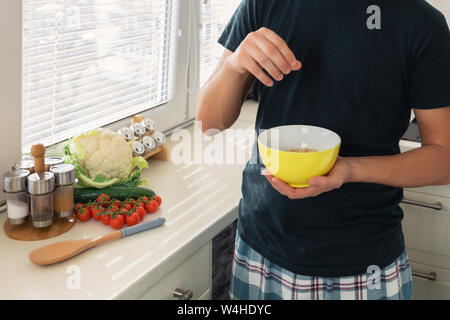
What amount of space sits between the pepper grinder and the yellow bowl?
1.54ft

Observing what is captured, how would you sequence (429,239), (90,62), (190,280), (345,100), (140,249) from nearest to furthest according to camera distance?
1. (345,100)
2. (140,249)
3. (190,280)
4. (90,62)
5. (429,239)

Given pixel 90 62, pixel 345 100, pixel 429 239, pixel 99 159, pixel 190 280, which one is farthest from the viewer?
pixel 429 239

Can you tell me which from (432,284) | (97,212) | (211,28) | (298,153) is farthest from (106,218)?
(432,284)

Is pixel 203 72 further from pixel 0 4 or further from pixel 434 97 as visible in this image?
pixel 434 97

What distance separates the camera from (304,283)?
1.07 m

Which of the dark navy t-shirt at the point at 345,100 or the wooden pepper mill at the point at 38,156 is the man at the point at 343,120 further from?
the wooden pepper mill at the point at 38,156

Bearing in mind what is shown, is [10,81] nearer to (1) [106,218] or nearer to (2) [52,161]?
(2) [52,161]

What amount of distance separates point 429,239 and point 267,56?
3.79 ft

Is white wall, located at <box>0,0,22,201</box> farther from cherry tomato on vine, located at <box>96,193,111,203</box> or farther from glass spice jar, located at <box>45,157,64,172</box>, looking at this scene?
cherry tomato on vine, located at <box>96,193,111,203</box>

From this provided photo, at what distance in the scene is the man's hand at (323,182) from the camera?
933 mm

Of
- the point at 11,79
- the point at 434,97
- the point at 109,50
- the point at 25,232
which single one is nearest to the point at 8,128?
the point at 11,79

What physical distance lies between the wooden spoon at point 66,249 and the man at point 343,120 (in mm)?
259

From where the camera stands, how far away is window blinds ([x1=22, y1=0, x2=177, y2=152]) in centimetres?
132

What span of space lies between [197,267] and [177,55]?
0.81m
